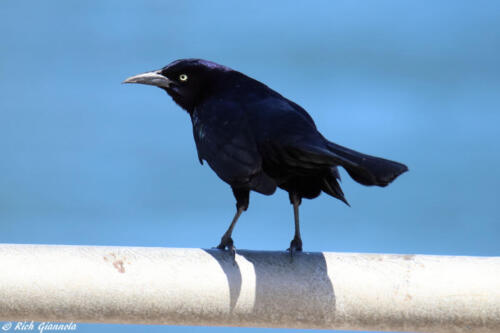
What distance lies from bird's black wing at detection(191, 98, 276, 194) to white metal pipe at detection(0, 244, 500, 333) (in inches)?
28.7

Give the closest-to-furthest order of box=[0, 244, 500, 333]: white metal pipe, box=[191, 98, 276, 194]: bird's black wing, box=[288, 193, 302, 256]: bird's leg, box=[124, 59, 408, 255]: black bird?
box=[0, 244, 500, 333]: white metal pipe
box=[124, 59, 408, 255]: black bird
box=[191, 98, 276, 194]: bird's black wing
box=[288, 193, 302, 256]: bird's leg

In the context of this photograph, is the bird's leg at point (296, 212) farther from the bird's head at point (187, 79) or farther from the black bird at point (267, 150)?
the bird's head at point (187, 79)

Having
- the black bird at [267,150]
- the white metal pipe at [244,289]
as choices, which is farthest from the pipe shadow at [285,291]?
the black bird at [267,150]

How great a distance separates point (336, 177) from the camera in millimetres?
3617

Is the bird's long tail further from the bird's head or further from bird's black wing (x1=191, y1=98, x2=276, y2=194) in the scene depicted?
the bird's head

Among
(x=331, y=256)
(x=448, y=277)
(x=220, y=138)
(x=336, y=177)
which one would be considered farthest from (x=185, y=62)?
(x=448, y=277)

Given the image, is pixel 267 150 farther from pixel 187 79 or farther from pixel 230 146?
pixel 187 79

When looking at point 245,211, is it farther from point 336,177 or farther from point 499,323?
point 499,323

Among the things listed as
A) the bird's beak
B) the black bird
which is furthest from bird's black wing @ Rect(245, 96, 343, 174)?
the bird's beak

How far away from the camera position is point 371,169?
298 centimetres

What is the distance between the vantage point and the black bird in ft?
10.3

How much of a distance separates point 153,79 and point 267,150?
46.6 inches

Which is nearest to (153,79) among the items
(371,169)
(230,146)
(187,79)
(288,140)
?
(187,79)

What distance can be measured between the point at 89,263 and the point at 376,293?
983mm
